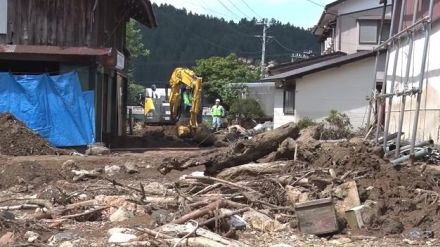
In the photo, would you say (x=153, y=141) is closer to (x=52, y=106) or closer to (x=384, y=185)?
(x=52, y=106)

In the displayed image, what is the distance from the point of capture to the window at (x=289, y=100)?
30.6 m

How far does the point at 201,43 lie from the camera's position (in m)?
91.9

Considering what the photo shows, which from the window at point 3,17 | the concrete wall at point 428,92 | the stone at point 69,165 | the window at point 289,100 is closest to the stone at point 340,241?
the concrete wall at point 428,92

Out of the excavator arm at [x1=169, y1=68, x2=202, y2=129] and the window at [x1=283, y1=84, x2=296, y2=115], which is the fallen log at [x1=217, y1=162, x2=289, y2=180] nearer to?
the excavator arm at [x1=169, y1=68, x2=202, y2=129]

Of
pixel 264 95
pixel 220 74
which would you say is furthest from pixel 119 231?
pixel 220 74

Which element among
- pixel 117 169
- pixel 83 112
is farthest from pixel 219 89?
pixel 117 169

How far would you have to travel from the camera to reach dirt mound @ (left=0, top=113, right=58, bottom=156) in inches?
662

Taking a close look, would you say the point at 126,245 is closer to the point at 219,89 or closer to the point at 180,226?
the point at 180,226

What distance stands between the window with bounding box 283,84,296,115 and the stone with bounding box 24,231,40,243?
22.6 metres

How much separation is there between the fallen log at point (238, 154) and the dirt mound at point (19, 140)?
4740mm

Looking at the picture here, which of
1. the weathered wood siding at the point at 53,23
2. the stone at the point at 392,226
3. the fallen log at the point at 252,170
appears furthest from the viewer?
the weathered wood siding at the point at 53,23

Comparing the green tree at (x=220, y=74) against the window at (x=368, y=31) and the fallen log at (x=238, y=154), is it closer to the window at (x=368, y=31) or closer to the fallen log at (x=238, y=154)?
the window at (x=368, y=31)

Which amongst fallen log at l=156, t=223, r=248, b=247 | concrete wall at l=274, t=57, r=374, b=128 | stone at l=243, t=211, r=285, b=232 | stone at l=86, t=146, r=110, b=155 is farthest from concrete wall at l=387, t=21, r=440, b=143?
concrete wall at l=274, t=57, r=374, b=128

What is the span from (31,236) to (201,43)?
84.7m
